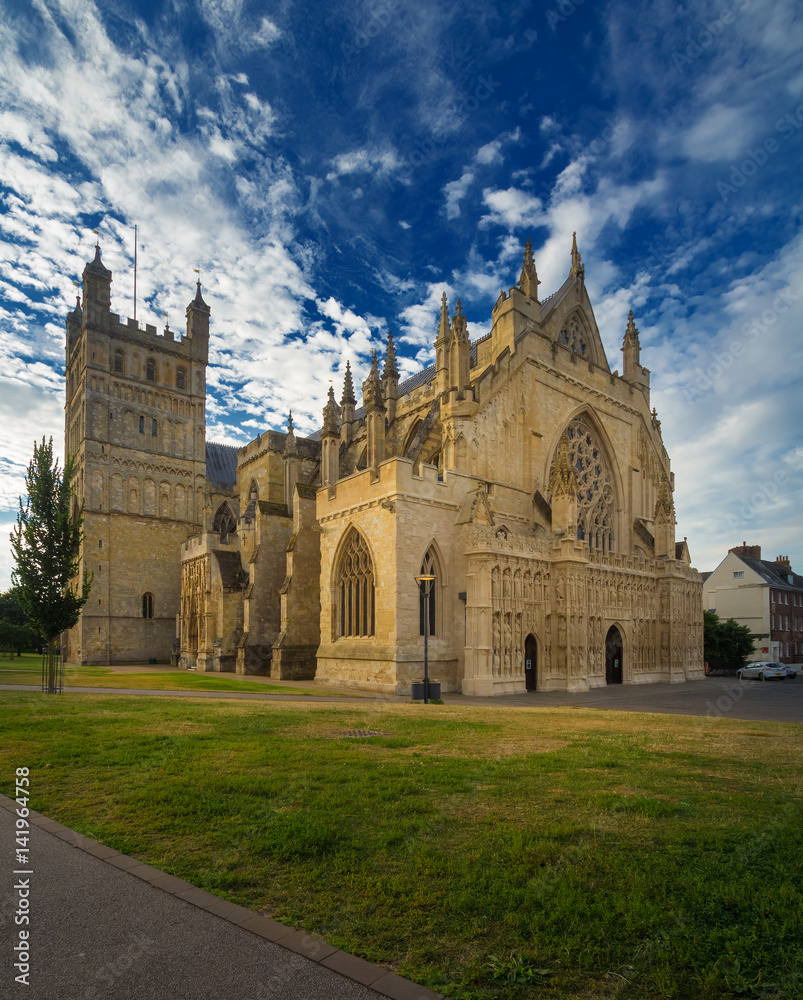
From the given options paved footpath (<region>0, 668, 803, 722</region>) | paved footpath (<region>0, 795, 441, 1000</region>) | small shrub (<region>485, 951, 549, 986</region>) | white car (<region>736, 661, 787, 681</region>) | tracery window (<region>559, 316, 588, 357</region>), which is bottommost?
white car (<region>736, 661, 787, 681</region>)

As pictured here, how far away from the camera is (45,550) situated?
17.1 metres

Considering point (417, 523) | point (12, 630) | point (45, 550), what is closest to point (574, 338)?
point (417, 523)

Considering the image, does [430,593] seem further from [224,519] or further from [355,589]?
[224,519]

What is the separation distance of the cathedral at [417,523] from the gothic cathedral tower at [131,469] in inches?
5.8

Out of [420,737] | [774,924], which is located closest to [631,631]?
[420,737]

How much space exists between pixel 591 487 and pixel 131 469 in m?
32.0

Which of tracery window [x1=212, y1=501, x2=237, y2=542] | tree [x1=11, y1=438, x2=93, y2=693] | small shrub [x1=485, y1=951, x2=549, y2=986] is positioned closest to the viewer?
small shrub [x1=485, y1=951, x2=549, y2=986]

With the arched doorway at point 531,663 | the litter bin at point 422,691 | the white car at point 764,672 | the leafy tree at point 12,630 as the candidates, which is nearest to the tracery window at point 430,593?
the litter bin at point 422,691

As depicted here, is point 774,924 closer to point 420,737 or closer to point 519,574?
point 420,737

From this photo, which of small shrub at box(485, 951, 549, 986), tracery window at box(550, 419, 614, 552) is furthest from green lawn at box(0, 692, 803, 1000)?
tracery window at box(550, 419, 614, 552)

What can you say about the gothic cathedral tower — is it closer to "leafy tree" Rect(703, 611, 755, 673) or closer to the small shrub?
"leafy tree" Rect(703, 611, 755, 673)

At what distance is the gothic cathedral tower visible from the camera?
1681 inches

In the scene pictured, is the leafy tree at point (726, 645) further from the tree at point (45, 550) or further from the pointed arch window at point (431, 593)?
the tree at point (45, 550)

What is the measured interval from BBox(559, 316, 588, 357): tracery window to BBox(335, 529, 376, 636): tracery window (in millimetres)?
16860
